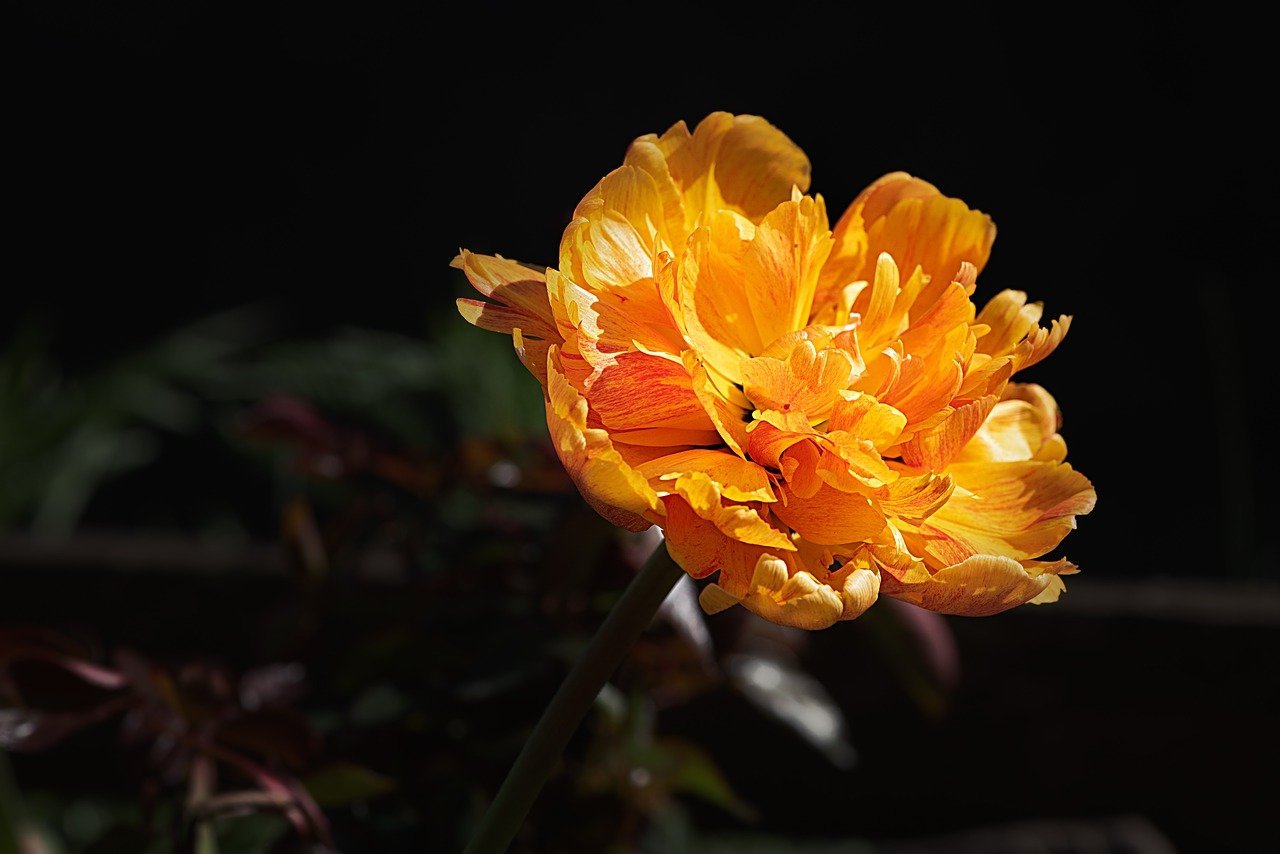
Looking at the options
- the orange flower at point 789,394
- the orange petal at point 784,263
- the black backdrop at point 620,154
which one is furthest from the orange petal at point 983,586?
the black backdrop at point 620,154

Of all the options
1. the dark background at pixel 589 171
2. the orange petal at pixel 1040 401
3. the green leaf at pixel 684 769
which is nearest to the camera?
the orange petal at pixel 1040 401

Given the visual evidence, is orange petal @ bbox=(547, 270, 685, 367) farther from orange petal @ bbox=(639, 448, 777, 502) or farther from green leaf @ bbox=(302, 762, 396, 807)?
green leaf @ bbox=(302, 762, 396, 807)

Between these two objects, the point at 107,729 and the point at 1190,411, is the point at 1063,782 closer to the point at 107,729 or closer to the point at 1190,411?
the point at 107,729

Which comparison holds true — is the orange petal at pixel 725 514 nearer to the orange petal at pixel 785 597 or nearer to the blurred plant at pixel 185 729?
the orange petal at pixel 785 597

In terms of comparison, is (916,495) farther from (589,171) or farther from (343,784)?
(589,171)

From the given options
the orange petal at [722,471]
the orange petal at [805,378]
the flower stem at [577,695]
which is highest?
the orange petal at [805,378]

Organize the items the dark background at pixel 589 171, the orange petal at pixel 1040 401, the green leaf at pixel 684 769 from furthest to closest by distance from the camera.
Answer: the dark background at pixel 589 171
the green leaf at pixel 684 769
the orange petal at pixel 1040 401

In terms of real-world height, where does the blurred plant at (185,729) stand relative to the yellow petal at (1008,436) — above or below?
below
